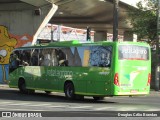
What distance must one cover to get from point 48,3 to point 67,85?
1222 cm

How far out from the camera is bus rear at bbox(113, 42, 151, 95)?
19.7 m

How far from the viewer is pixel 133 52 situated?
20.2 meters

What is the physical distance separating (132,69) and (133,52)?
2.47ft

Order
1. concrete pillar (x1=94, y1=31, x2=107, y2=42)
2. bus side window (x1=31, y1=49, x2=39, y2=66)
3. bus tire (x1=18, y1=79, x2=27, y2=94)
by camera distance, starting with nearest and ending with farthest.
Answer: bus side window (x1=31, y1=49, x2=39, y2=66) < bus tire (x1=18, y1=79, x2=27, y2=94) < concrete pillar (x1=94, y1=31, x2=107, y2=42)

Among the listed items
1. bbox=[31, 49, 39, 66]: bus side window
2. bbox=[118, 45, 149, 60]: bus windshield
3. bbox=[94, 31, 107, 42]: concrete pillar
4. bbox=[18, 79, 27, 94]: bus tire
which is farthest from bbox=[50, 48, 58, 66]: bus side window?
bbox=[94, 31, 107, 42]: concrete pillar

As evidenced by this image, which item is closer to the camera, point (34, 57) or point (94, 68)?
point (94, 68)

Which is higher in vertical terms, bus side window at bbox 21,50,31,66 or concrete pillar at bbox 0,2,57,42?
concrete pillar at bbox 0,2,57,42

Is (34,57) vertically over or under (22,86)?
over

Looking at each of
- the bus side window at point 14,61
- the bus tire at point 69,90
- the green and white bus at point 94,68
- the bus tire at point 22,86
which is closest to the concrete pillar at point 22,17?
the bus side window at point 14,61

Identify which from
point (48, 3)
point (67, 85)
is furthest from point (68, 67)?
point (48, 3)

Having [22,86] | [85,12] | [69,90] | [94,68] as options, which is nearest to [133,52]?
[94,68]

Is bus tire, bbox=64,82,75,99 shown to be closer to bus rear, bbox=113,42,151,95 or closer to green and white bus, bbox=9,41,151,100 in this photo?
green and white bus, bbox=9,41,151,100

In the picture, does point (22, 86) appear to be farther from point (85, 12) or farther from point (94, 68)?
point (85, 12)

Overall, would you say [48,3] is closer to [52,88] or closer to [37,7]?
[37,7]
